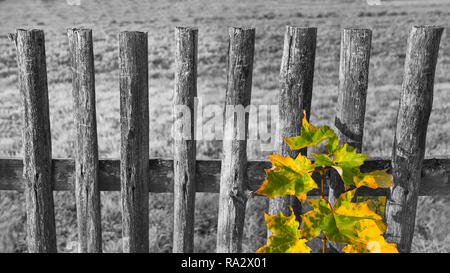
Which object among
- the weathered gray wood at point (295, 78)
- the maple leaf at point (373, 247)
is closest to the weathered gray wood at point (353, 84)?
the weathered gray wood at point (295, 78)

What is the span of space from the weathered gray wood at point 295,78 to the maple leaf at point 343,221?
2.11 feet

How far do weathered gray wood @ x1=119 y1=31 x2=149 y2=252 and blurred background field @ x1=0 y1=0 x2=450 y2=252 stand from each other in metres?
0.51

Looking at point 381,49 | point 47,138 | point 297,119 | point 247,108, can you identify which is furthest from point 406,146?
point 381,49

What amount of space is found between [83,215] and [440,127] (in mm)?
3945

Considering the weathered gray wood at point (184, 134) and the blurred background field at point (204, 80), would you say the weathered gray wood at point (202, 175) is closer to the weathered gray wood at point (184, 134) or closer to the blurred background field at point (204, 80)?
the weathered gray wood at point (184, 134)

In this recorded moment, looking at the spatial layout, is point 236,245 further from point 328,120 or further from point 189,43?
point 328,120

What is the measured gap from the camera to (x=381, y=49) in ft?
31.2

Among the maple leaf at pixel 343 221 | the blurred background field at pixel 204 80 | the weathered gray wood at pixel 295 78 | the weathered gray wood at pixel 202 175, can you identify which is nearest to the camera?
the maple leaf at pixel 343 221

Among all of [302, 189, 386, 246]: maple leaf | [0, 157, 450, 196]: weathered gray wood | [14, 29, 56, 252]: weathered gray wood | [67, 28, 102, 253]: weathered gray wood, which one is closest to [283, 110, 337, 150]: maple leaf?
[302, 189, 386, 246]: maple leaf

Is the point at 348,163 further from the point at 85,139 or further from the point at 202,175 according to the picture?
the point at 85,139

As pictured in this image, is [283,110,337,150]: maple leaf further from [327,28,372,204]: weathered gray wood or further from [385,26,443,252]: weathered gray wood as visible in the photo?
[385,26,443,252]: weathered gray wood

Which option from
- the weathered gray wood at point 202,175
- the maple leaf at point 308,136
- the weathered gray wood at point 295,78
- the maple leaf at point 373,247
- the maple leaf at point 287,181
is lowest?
the maple leaf at point 373,247

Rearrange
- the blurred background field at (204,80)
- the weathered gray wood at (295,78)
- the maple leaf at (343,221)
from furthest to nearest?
the blurred background field at (204,80)
the weathered gray wood at (295,78)
the maple leaf at (343,221)

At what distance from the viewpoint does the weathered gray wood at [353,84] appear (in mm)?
1990
